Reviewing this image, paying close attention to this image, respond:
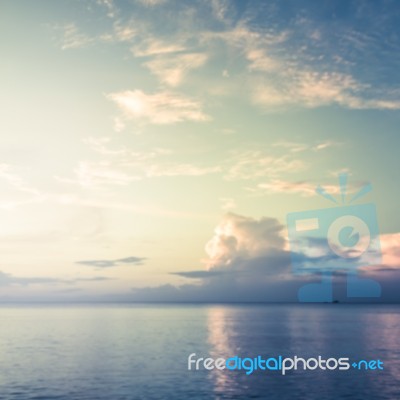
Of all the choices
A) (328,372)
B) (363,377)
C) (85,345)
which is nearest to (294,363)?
(328,372)

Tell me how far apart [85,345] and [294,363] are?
41.2m

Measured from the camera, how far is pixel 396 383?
5066cm

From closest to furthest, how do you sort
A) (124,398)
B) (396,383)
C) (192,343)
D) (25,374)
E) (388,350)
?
(124,398) < (396,383) < (25,374) < (388,350) < (192,343)

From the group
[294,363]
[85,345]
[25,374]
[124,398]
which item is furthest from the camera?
[85,345]

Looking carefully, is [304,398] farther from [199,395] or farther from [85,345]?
[85,345]

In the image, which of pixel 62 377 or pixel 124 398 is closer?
pixel 124 398

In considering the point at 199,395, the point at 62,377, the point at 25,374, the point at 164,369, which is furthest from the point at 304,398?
the point at 25,374

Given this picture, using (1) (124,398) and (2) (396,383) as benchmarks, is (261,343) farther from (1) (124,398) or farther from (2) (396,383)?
(1) (124,398)

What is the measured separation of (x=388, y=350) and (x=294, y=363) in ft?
86.2

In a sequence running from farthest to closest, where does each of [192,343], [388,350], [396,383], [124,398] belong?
[192,343] → [388,350] → [396,383] → [124,398]

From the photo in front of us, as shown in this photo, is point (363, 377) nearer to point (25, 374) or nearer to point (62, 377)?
point (62, 377)

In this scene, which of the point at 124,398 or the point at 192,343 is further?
the point at 192,343

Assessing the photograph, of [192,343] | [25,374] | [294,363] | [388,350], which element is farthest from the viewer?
[192,343]

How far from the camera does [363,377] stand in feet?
177
